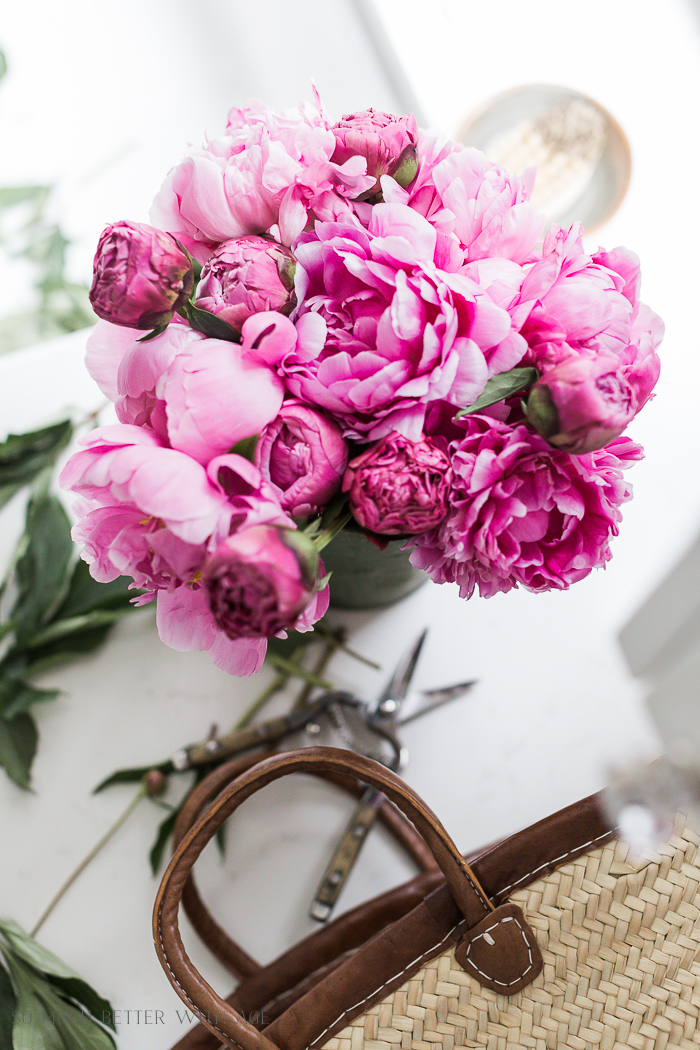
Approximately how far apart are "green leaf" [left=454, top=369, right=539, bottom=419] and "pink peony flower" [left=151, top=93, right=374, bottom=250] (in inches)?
3.6

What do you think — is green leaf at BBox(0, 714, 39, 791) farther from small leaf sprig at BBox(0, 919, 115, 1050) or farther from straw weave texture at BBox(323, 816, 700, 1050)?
straw weave texture at BBox(323, 816, 700, 1050)

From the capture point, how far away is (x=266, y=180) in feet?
0.89

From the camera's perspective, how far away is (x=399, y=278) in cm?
24

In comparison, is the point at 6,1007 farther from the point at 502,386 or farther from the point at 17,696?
the point at 502,386

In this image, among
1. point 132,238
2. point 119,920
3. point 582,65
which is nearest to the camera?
point 132,238

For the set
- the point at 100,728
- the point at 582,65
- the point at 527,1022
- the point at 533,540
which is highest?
the point at 582,65

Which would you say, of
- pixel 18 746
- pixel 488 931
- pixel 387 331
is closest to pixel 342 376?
pixel 387 331

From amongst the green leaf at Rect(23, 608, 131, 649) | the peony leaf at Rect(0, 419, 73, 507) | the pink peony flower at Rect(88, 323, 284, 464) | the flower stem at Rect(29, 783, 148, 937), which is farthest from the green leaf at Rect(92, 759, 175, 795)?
the pink peony flower at Rect(88, 323, 284, 464)

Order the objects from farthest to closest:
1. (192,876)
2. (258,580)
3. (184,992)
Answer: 1. (192,876)
2. (184,992)
3. (258,580)

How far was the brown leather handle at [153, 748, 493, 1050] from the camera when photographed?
1.23ft

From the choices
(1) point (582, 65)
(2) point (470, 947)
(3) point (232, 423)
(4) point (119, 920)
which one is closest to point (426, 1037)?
(2) point (470, 947)

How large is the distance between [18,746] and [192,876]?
0.16m

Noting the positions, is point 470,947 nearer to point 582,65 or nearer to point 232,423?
point 232,423

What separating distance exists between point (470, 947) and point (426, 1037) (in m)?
0.06
